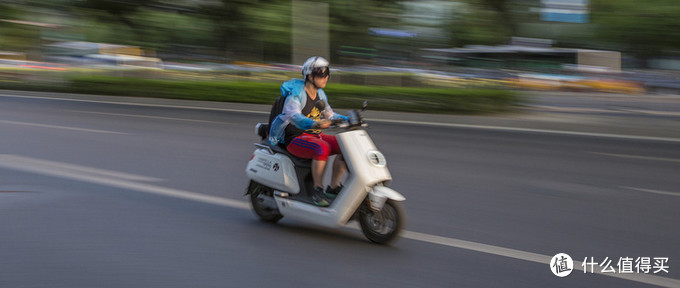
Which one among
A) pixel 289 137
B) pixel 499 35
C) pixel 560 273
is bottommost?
pixel 560 273

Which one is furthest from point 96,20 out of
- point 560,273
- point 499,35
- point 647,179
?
point 560,273

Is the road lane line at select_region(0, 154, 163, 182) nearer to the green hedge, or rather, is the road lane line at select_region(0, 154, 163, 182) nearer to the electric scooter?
the electric scooter

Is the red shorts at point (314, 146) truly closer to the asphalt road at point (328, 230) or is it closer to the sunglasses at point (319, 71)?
the sunglasses at point (319, 71)

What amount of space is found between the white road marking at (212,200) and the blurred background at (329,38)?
41.9 feet

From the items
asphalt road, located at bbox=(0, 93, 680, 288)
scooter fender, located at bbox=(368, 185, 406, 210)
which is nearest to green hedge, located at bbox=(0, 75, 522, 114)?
asphalt road, located at bbox=(0, 93, 680, 288)

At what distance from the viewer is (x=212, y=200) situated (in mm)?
7242

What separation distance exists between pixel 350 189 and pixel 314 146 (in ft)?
1.58

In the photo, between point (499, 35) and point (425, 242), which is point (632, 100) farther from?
point (499, 35)

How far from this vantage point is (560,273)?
478cm

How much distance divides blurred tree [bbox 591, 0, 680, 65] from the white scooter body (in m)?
35.3

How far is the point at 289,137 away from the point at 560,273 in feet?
7.38

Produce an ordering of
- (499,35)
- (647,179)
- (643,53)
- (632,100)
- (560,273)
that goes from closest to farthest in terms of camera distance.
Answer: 1. (560,273)
2. (647,179)
3. (632,100)
4. (499,35)
5. (643,53)

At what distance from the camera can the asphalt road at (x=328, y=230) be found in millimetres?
4777

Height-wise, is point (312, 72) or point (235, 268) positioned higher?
point (312, 72)
